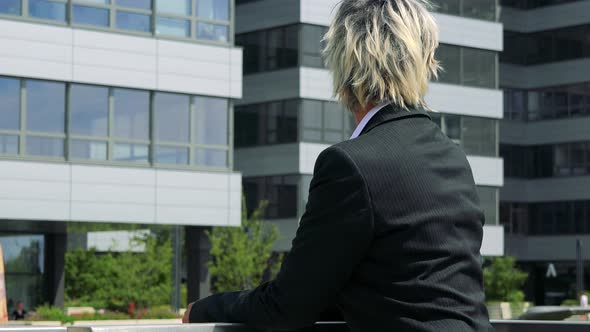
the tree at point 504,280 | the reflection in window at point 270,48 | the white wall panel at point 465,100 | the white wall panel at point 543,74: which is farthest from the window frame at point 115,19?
the white wall panel at point 543,74

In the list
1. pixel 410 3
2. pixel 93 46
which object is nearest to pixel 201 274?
pixel 93 46

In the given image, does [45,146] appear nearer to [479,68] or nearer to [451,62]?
[451,62]

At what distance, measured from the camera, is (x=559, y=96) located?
6781 cm

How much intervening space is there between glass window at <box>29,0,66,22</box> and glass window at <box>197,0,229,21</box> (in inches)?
214

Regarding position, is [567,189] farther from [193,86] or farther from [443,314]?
[443,314]

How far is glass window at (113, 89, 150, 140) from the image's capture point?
40562 mm

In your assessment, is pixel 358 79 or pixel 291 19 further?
pixel 291 19

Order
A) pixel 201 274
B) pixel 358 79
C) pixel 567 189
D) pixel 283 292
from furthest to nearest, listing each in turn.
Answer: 1. pixel 567 189
2. pixel 201 274
3. pixel 358 79
4. pixel 283 292

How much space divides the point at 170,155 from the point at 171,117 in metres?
1.33

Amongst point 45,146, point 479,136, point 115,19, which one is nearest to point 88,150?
point 45,146

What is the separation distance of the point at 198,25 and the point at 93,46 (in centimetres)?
449

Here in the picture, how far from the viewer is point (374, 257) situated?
271 centimetres

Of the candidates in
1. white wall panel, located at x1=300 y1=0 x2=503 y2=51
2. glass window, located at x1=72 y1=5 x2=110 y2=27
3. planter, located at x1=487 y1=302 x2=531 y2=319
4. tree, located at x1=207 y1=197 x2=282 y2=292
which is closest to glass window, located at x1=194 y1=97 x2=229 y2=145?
tree, located at x1=207 y1=197 x2=282 y2=292

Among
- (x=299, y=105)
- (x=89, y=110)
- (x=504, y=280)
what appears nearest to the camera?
(x=89, y=110)
